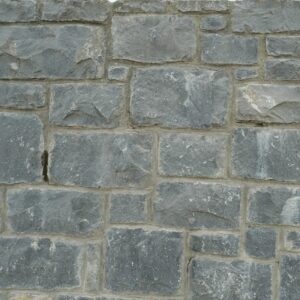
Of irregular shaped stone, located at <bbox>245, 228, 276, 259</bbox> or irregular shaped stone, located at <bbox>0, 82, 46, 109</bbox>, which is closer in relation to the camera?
irregular shaped stone, located at <bbox>245, 228, 276, 259</bbox>

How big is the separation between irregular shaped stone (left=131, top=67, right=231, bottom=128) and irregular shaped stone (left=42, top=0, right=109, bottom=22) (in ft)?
1.41

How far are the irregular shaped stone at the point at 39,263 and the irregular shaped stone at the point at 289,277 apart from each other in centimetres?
119

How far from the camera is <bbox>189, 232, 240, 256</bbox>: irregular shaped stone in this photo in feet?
9.34

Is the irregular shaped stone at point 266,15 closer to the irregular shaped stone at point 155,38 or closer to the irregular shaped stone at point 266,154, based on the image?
the irregular shaped stone at point 155,38

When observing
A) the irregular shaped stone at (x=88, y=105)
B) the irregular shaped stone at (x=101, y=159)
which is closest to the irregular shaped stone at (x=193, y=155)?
the irregular shaped stone at (x=101, y=159)

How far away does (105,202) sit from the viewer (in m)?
2.92

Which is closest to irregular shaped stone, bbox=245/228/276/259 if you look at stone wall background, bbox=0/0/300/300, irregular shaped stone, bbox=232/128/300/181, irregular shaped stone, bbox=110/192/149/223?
stone wall background, bbox=0/0/300/300

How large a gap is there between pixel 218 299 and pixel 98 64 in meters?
1.55

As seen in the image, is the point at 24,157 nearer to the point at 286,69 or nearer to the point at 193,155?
the point at 193,155

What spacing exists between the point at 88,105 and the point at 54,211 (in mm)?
668

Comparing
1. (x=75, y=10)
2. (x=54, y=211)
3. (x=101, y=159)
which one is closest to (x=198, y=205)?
(x=101, y=159)

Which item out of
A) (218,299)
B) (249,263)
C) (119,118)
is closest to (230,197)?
(249,263)

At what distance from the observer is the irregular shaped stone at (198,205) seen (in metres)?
2.87

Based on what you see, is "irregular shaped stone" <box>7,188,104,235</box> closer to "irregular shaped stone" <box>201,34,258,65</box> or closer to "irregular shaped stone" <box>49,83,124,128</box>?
"irregular shaped stone" <box>49,83,124,128</box>
